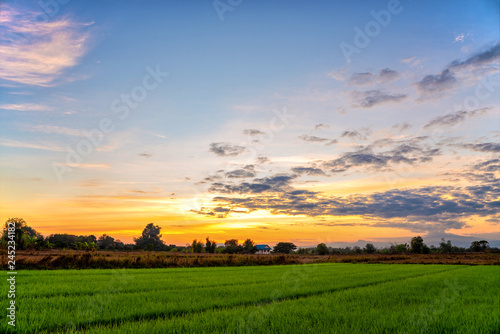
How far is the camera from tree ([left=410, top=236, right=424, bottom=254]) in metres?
98.6

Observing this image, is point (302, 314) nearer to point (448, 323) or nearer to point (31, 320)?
point (448, 323)

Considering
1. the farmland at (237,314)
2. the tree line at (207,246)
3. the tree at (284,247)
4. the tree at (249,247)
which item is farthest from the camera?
the tree at (284,247)

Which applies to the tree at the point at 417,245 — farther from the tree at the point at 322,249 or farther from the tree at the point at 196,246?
the tree at the point at 196,246

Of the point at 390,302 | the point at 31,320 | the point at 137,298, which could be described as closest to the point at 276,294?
the point at 390,302

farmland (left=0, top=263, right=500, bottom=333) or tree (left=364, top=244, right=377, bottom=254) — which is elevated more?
farmland (left=0, top=263, right=500, bottom=333)

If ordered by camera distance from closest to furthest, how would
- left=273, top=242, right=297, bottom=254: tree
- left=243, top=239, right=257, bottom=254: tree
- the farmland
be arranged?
1. the farmland
2. left=243, top=239, right=257, bottom=254: tree
3. left=273, top=242, right=297, bottom=254: tree

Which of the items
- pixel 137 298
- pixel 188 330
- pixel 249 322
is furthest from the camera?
pixel 137 298

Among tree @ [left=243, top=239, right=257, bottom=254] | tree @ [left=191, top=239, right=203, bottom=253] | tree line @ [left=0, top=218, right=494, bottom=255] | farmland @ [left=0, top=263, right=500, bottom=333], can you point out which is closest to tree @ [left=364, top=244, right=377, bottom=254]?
tree line @ [left=0, top=218, right=494, bottom=255]

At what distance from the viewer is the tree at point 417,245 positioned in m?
98.6

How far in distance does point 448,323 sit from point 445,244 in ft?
448

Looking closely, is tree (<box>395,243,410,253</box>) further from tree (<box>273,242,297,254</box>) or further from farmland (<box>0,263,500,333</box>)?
farmland (<box>0,263,500,333</box>)

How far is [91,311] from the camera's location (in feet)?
24.1

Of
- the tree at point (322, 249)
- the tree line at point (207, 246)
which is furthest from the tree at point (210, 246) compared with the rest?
the tree at point (322, 249)

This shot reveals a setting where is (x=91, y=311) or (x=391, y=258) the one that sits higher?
(x=91, y=311)
